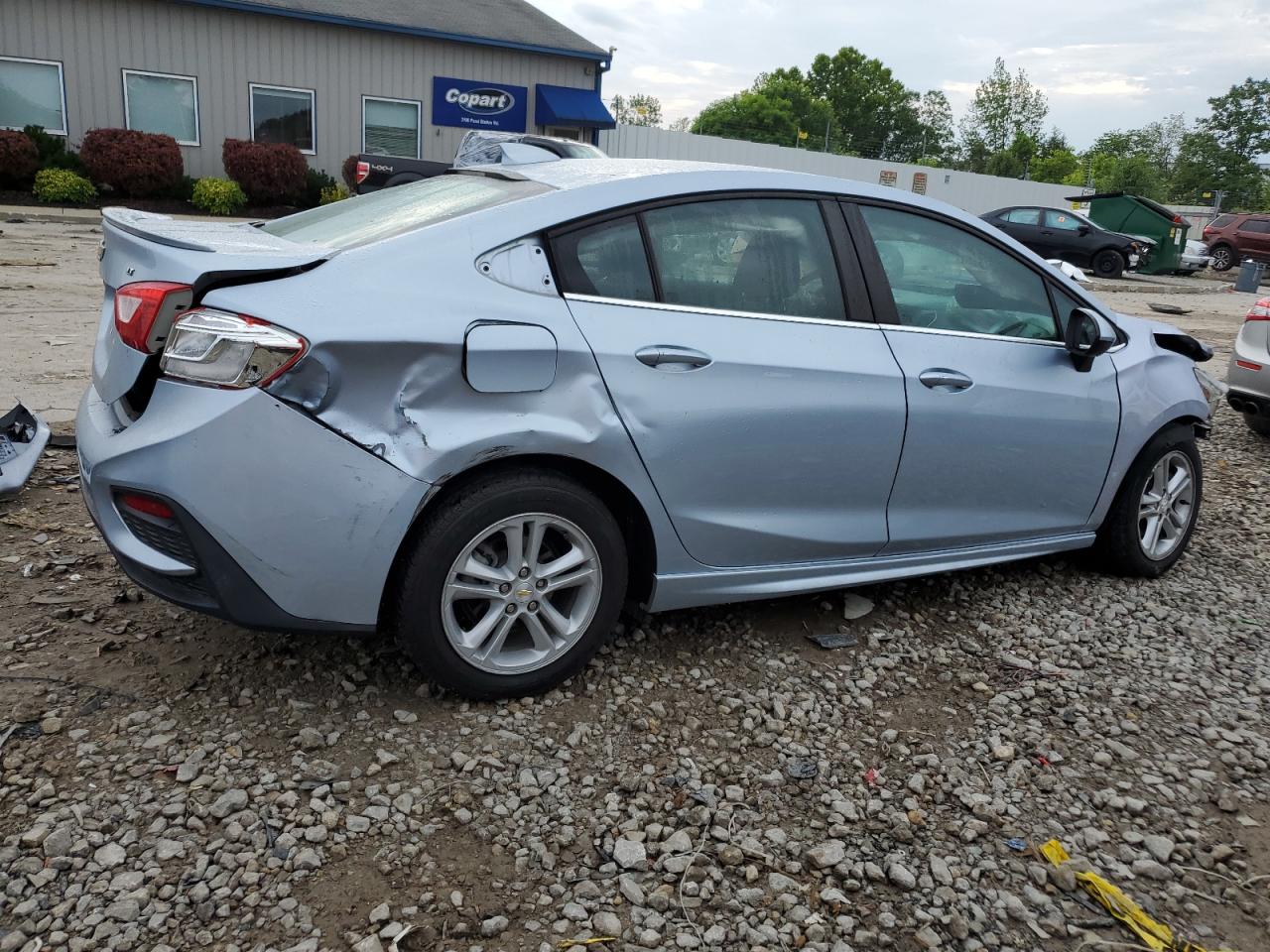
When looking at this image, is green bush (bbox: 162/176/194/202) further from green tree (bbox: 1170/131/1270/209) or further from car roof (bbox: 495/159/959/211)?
green tree (bbox: 1170/131/1270/209)

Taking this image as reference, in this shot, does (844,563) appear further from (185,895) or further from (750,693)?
(185,895)

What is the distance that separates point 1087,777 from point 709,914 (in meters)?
1.34

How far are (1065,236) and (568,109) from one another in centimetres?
1210

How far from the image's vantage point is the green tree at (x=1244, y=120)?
219 feet

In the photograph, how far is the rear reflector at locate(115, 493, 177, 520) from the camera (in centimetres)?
250

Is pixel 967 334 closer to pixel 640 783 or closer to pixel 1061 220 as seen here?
pixel 640 783

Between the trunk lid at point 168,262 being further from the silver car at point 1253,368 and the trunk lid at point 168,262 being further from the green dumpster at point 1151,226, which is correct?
the green dumpster at point 1151,226

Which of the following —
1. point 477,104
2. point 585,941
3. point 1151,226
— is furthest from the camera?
point 1151,226

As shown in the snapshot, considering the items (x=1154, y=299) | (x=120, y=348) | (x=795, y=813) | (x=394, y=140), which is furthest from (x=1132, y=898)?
(x=394, y=140)

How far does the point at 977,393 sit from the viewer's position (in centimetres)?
355

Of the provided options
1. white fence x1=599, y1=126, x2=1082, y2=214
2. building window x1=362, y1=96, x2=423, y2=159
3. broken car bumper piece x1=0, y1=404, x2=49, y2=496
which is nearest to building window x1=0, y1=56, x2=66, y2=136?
building window x1=362, y1=96, x2=423, y2=159

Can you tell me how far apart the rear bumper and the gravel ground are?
17.8 inches

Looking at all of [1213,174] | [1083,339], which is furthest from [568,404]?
[1213,174]

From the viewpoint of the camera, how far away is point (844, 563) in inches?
137
